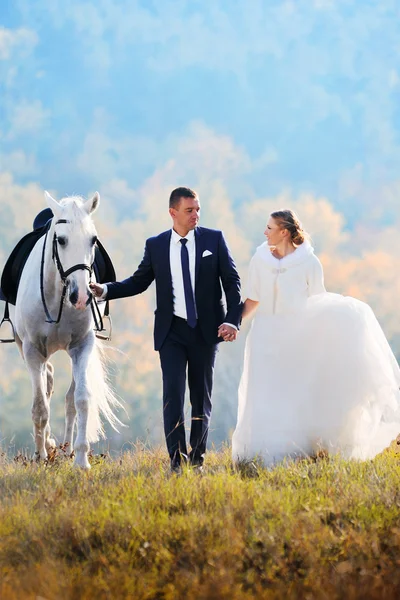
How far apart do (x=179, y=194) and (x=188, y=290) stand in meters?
0.93

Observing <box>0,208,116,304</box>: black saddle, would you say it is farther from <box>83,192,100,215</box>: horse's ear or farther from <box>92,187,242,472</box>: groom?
<box>92,187,242,472</box>: groom

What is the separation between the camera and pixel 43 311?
889cm

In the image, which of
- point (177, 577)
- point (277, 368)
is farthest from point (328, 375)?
point (177, 577)

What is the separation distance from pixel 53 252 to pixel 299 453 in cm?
323

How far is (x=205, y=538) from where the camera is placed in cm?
530

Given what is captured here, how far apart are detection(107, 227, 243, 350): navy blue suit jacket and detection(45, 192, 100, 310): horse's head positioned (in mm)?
671

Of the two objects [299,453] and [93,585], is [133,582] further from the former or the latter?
[299,453]

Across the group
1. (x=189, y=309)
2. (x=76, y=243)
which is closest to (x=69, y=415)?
(x=76, y=243)

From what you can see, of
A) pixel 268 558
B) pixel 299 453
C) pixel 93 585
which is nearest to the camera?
pixel 93 585

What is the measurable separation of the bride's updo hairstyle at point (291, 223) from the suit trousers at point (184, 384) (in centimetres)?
131

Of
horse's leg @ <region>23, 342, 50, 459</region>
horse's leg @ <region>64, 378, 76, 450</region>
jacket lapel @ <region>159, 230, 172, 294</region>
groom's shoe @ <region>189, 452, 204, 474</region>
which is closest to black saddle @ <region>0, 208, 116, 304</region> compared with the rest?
horse's leg @ <region>23, 342, 50, 459</region>

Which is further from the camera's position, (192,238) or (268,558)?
(192,238)

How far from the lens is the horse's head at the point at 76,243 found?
7746 mm

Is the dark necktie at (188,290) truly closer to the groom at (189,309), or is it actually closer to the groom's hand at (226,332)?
the groom at (189,309)
